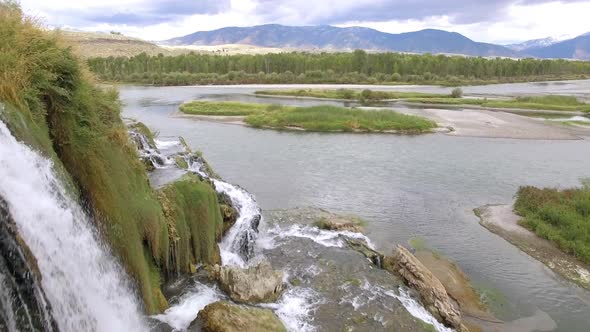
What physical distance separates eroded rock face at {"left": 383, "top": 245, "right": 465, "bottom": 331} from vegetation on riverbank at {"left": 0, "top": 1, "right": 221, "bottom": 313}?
8881 mm

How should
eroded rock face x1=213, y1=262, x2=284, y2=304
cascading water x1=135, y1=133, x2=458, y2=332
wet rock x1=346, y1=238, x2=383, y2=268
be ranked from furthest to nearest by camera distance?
wet rock x1=346, y1=238, x2=383, y2=268 < eroded rock face x1=213, y1=262, x2=284, y2=304 < cascading water x1=135, y1=133, x2=458, y2=332

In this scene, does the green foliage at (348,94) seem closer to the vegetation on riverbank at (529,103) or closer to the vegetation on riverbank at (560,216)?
the vegetation on riverbank at (529,103)

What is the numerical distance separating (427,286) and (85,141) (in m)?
12.9

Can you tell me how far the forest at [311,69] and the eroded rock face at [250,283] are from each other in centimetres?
12080

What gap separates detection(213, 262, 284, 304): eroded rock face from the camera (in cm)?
1540

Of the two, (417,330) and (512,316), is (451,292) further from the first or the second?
(417,330)

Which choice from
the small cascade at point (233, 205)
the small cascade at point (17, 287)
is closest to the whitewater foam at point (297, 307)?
the small cascade at point (233, 205)

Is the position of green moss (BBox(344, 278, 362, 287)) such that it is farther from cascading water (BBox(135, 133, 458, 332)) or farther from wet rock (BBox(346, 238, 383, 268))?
wet rock (BBox(346, 238, 383, 268))

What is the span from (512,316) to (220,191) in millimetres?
13009

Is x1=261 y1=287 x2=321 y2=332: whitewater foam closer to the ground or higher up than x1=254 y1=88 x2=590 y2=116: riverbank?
closer to the ground

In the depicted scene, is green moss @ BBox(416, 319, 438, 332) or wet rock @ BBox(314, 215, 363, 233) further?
wet rock @ BBox(314, 215, 363, 233)

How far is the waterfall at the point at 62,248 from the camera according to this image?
29.9 feet

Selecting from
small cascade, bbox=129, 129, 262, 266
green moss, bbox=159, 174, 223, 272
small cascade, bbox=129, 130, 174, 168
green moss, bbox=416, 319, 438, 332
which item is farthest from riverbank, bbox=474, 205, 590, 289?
small cascade, bbox=129, 130, 174, 168

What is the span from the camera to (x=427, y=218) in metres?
27.6
